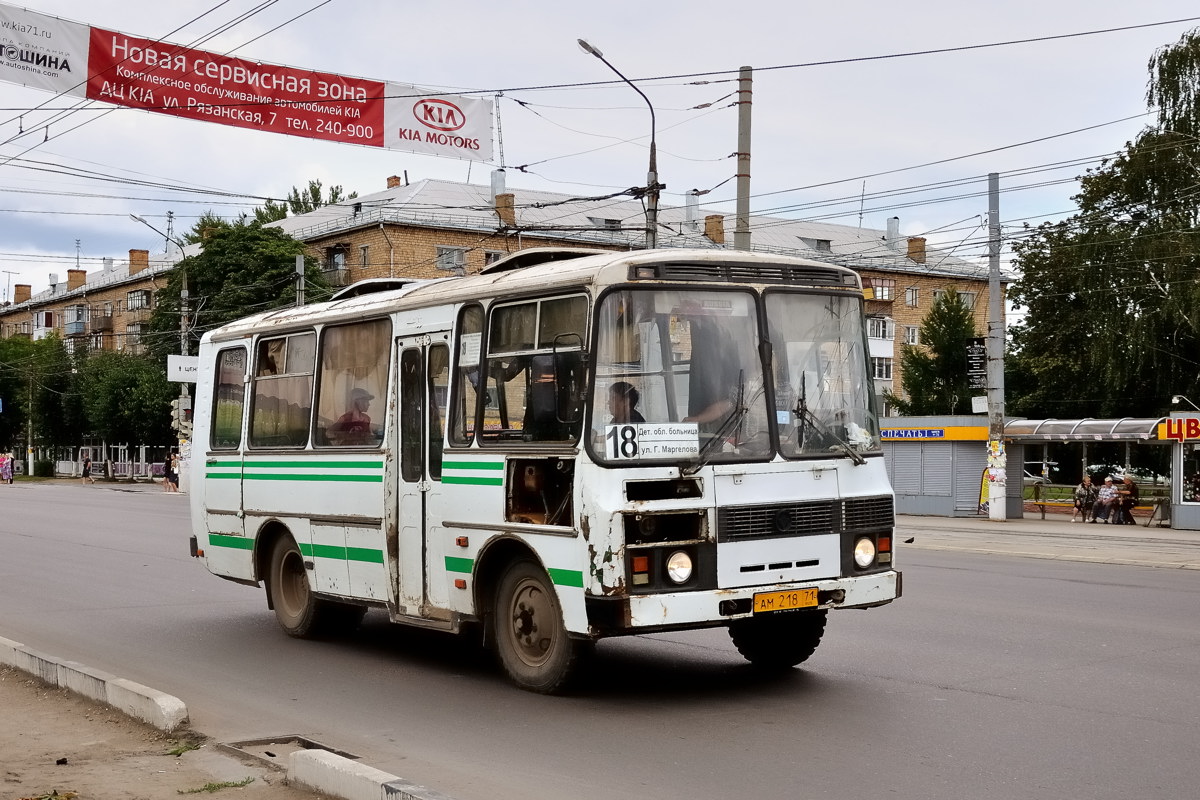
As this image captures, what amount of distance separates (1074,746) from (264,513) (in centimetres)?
738

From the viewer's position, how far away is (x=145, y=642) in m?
11.9

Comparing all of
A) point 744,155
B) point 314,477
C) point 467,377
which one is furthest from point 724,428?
point 744,155

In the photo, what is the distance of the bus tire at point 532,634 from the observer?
8.70 m

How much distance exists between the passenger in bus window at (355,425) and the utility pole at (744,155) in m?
10.5

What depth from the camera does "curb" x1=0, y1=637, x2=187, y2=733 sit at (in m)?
8.03

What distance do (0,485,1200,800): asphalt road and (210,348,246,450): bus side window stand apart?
173 centimetres

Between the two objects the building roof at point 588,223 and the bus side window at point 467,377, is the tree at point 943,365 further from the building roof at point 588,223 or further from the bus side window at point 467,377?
the bus side window at point 467,377

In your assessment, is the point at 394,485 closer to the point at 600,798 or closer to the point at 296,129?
the point at 600,798

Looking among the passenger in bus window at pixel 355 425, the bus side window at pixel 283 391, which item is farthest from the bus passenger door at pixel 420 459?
the bus side window at pixel 283 391

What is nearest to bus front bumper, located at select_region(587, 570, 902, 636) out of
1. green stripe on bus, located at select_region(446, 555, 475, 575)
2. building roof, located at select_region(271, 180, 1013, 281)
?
green stripe on bus, located at select_region(446, 555, 475, 575)

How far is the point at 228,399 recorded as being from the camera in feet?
43.0

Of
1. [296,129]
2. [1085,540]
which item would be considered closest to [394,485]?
[296,129]

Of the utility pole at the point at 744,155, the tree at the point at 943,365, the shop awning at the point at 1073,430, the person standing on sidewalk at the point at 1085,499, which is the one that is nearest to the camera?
the utility pole at the point at 744,155

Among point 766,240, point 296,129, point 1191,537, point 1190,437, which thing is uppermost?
point 766,240
